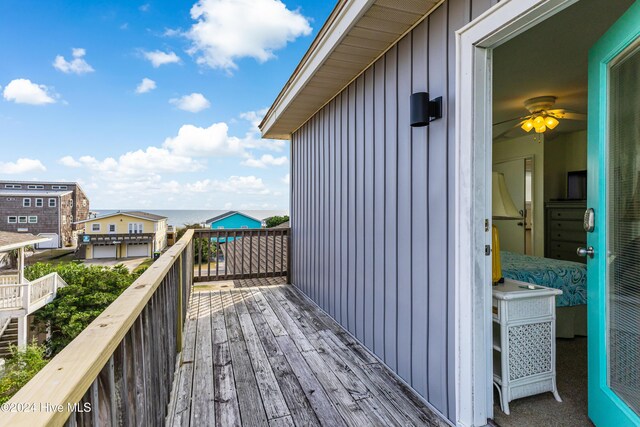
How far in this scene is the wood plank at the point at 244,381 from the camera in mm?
1847

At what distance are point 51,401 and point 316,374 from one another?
6.71 feet

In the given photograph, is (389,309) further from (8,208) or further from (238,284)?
(8,208)

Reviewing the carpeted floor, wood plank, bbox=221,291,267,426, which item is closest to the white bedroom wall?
the carpeted floor

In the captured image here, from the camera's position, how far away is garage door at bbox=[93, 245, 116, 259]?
24031 mm

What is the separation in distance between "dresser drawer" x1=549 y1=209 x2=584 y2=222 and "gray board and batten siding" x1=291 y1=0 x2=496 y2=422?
3.79 m

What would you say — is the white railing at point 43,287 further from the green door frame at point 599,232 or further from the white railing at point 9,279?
the green door frame at point 599,232

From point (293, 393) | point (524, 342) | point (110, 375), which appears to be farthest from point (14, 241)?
point (524, 342)

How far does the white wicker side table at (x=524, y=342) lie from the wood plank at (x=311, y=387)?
94 cm

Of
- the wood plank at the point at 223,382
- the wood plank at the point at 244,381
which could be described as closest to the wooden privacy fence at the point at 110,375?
the wood plank at the point at 223,382

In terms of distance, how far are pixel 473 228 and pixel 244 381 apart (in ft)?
A: 5.63

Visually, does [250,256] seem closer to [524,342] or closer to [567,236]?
[524,342]

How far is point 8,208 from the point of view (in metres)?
24.2

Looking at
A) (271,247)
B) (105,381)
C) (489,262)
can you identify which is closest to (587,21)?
(489,262)

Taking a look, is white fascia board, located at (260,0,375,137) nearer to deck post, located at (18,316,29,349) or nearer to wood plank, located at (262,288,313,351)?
wood plank, located at (262,288,313,351)
